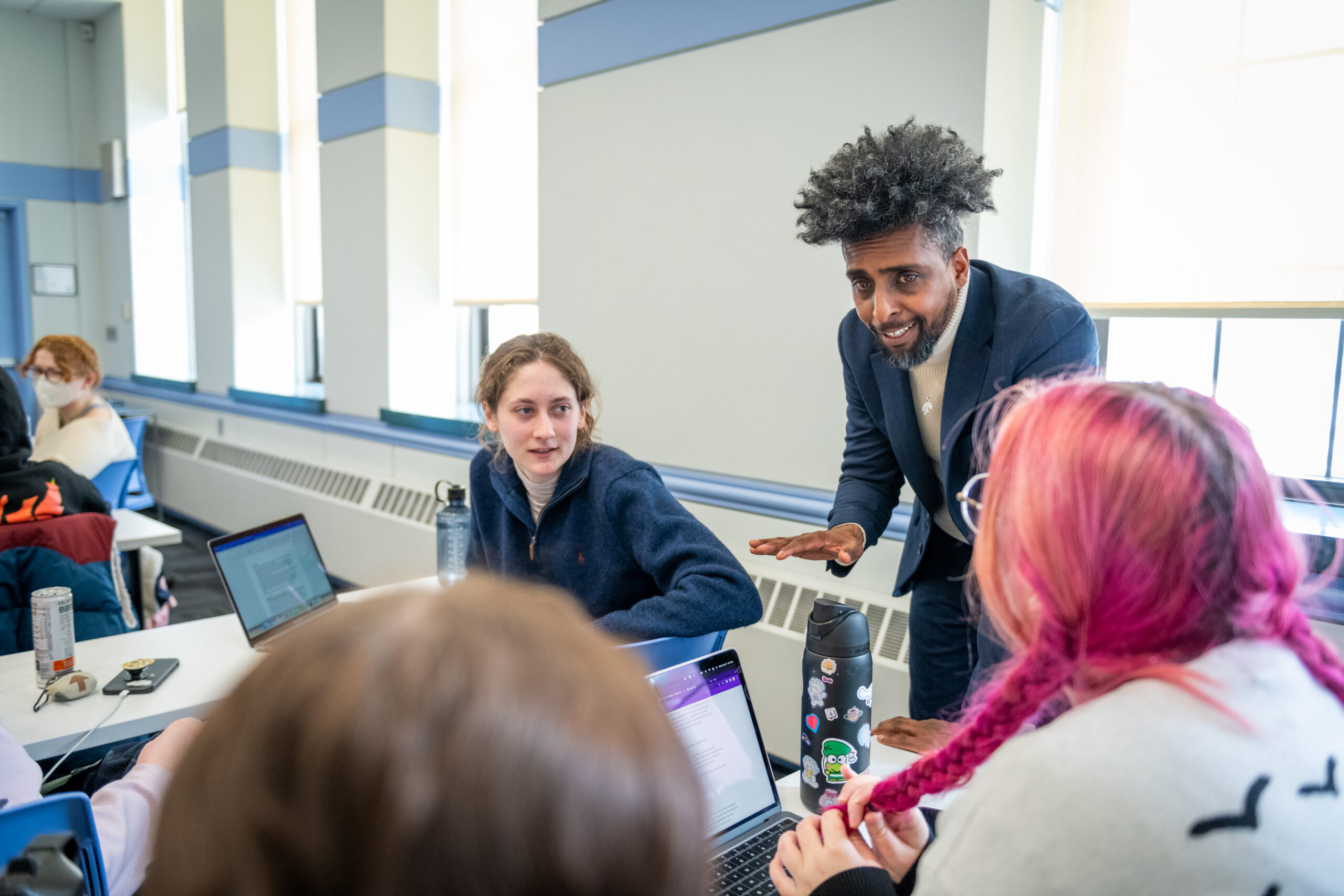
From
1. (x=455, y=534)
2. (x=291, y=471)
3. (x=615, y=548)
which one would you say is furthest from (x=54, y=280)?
(x=615, y=548)

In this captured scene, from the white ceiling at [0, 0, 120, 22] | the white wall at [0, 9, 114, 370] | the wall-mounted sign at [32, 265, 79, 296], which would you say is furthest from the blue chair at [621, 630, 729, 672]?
the wall-mounted sign at [32, 265, 79, 296]

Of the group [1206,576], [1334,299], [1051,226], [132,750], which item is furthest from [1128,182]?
[132,750]

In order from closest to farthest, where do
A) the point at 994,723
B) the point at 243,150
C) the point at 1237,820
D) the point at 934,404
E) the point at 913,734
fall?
the point at 1237,820, the point at 994,723, the point at 913,734, the point at 934,404, the point at 243,150

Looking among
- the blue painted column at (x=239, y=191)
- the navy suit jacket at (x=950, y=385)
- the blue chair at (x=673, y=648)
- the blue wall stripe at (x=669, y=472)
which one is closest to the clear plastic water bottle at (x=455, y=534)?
the blue wall stripe at (x=669, y=472)

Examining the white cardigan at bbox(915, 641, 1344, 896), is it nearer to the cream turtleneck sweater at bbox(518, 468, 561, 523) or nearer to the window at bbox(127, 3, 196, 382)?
the cream turtleneck sweater at bbox(518, 468, 561, 523)

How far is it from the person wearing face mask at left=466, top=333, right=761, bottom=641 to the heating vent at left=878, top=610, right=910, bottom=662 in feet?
2.59

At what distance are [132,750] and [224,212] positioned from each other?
491 centimetres

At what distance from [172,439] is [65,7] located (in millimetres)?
3602

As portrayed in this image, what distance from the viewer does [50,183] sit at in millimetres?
7375

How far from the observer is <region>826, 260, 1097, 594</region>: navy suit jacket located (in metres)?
1.55

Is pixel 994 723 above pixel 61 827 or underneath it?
above

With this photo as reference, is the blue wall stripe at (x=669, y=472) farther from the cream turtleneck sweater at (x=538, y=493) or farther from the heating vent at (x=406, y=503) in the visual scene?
the cream turtleneck sweater at (x=538, y=493)

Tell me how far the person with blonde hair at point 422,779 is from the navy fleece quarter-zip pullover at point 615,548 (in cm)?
125

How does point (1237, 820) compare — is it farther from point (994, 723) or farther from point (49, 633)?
point (49, 633)
